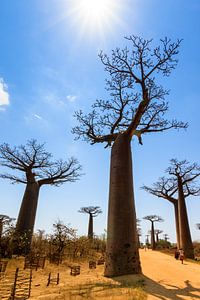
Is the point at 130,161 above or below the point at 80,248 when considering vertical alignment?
above

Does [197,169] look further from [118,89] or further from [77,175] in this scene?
[118,89]

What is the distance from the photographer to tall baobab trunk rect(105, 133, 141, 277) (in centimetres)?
615

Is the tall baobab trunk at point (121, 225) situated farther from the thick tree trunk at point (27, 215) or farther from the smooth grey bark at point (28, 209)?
the smooth grey bark at point (28, 209)

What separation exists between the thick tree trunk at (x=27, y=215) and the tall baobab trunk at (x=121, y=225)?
5554 millimetres

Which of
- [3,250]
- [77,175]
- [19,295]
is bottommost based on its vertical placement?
[19,295]

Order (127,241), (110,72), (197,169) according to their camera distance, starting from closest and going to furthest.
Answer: (127,241) < (110,72) < (197,169)

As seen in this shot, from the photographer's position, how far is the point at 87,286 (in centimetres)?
501

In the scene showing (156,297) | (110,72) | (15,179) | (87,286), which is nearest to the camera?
(156,297)

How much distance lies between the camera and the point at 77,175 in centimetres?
1372

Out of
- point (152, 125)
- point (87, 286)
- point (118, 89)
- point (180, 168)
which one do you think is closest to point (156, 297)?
point (87, 286)

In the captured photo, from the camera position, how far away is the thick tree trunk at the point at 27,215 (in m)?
10.7

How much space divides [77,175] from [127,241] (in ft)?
25.4

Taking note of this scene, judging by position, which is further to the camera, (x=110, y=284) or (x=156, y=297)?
(x=110, y=284)

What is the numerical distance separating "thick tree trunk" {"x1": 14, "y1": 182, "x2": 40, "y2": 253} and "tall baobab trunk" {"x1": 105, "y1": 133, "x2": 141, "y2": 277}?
5554mm
